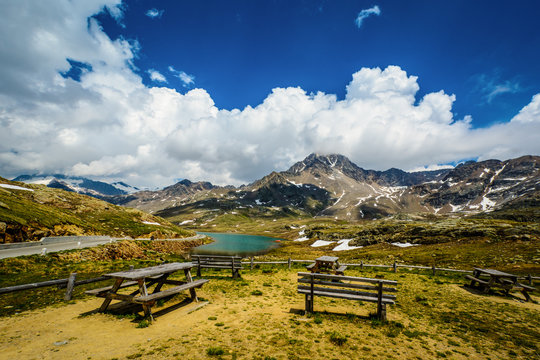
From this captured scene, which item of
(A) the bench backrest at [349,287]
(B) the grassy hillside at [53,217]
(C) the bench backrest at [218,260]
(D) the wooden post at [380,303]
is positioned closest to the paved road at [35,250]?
(B) the grassy hillside at [53,217]

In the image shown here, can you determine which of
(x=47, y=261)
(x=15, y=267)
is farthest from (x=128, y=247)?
(x=15, y=267)

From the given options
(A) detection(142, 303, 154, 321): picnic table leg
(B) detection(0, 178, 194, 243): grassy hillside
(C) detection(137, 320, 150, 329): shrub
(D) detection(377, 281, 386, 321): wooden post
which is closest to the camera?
(C) detection(137, 320, 150, 329): shrub

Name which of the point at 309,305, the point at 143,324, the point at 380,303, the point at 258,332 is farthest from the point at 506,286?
the point at 143,324

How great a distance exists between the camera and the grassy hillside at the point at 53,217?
115ft

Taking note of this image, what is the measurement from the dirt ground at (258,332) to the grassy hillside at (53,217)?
33.5 m

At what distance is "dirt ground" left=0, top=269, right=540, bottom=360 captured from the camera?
8.65 m

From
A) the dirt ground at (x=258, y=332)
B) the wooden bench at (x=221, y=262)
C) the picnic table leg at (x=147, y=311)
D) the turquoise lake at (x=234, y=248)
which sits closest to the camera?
the dirt ground at (x=258, y=332)

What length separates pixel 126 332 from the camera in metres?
10.2

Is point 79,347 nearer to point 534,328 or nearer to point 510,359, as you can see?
point 510,359

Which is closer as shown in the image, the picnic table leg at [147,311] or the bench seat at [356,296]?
the picnic table leg at [147,311]

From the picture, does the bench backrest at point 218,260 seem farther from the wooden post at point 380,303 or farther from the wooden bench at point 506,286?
the wooden bench at point 506,286

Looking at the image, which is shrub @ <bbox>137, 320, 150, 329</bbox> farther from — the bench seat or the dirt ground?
the bench seat

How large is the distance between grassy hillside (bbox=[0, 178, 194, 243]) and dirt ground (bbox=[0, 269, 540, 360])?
33.5 metres

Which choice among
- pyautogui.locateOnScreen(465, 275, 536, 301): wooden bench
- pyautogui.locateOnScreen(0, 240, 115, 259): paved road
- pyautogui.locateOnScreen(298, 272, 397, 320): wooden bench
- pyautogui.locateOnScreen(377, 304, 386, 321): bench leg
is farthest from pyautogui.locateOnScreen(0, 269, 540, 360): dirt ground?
pyautogui.locateOnScreen(0, 240, 115, 259): paved road
